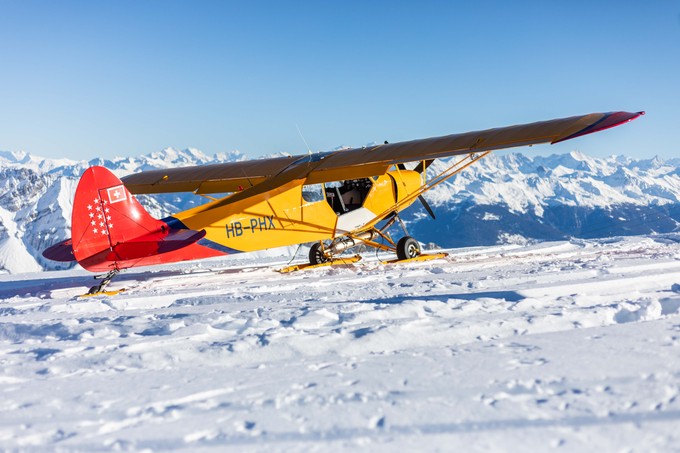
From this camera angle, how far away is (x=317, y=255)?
12500 mm

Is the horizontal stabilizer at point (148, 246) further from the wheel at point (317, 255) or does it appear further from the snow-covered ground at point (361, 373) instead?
the wheel at point (317, 255)

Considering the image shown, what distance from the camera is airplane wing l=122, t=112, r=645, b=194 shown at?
10.2 m

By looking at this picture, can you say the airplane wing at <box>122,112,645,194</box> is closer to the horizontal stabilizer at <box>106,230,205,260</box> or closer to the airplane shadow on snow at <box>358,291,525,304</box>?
the horizontal stabilizer at <box>106,230,205,260</box>

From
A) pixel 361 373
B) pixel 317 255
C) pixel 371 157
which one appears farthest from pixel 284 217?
pixel 361 373

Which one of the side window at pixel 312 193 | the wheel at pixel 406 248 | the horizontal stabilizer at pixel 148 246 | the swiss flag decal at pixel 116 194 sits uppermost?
the swiss flag decal at pixel 116 194

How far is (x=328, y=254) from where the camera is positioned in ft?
41.2

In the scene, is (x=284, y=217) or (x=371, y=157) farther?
(x=371, y=157)

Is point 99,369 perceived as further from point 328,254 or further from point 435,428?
point 328,254

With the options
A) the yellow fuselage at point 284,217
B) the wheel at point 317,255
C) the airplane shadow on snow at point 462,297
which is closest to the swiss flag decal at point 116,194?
the yellow fuselage at point 284,217

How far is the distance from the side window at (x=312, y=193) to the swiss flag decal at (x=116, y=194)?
373cm

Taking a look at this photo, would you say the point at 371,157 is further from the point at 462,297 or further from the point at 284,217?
the point at 462,297

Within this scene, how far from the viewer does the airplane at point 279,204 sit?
8.85 m

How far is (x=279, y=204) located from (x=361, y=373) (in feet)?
26.4

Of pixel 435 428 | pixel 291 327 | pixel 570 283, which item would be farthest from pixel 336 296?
pixel 435 428
